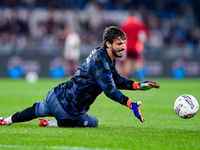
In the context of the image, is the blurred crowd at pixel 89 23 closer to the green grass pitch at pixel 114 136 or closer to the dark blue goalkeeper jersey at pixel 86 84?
the green grass pitch at pixel 114 136

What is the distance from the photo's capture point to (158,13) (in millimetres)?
25047

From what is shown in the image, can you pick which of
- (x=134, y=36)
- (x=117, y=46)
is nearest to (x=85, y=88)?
(x=117, y=46)

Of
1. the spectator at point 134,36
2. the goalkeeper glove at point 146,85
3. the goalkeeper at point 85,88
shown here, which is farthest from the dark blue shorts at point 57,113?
the spectator at point 134,36

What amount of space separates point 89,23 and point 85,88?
17640mm

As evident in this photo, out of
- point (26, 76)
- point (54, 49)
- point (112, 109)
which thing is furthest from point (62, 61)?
point (112, 109)

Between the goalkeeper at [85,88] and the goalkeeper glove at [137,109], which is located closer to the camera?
the goalkeeper glove at [137,109]

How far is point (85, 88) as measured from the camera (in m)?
5.30

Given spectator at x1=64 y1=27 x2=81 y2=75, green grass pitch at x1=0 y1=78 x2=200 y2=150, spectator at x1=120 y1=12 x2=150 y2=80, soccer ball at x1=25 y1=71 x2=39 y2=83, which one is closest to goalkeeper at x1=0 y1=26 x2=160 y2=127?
green grass pitch at x1=0 y1=78 x2=200 y2=150

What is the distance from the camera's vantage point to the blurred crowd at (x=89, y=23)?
20453mm

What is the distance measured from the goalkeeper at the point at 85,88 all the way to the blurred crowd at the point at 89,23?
1443 centimetres

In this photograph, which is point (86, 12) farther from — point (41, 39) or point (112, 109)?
point (112, 109)

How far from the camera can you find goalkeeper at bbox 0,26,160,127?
16.9ft

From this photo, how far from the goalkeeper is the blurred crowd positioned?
1443 cm

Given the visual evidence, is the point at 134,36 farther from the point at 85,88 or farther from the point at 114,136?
the point at 114,136
